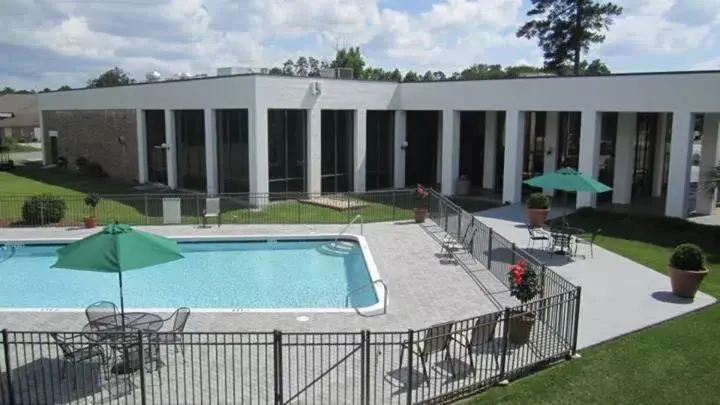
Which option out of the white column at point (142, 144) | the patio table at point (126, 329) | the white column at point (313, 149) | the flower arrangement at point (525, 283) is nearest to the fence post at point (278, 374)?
the patio table at point (126, 329)

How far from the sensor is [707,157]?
23406 mm

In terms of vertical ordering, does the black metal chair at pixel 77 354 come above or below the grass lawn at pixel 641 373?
above

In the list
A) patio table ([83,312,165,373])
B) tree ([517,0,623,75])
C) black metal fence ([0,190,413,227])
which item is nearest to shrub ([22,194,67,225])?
black metal fence ([0,190,413,227])

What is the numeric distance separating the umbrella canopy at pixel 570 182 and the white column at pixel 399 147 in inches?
523

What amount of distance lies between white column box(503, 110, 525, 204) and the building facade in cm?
4

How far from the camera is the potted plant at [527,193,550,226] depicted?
2006 centimetres

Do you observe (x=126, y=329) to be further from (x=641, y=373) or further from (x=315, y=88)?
(x=315, y=88)

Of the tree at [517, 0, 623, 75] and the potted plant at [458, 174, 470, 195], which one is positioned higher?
the tree at [517, 0, 623, 75]

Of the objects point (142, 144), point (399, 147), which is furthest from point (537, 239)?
point (142, 144)

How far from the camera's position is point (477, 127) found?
31.4m

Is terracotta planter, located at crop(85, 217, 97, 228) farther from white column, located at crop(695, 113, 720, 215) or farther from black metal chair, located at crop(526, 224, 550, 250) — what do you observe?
white column, located at crop(695, 113, 720, 215)

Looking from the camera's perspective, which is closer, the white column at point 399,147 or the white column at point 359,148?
the white column at point 359,148

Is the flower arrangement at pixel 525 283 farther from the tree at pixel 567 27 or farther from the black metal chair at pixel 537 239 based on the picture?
the tree at pixel 567 27

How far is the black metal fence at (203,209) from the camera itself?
69.4 feet
